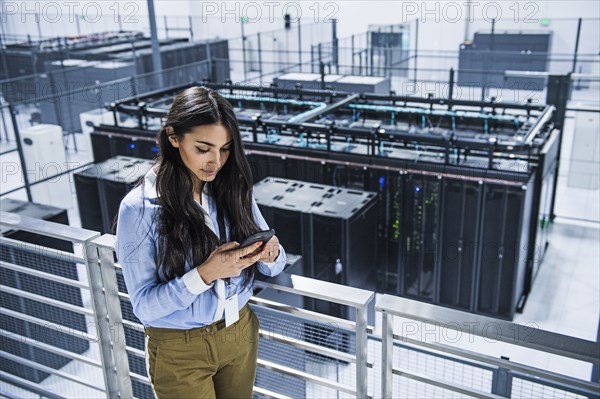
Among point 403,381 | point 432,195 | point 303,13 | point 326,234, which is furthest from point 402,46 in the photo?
point 403,381

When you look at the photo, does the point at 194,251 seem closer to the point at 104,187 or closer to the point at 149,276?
the point at 149,276

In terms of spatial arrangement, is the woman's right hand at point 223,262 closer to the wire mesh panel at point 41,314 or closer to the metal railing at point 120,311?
the metal railing at point 120,311

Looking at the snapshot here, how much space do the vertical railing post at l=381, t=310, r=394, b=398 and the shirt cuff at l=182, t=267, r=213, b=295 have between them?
1.63 feet

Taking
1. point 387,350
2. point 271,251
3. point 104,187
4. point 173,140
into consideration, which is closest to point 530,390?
point 387,350

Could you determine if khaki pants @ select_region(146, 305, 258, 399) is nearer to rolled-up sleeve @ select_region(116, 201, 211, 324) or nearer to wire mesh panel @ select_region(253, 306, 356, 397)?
rolled-up sleeve @ select_region(116, 201, 211, 324)

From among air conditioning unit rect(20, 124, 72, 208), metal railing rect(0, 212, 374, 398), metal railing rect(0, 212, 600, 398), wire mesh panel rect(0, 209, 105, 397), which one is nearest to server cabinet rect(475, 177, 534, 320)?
metal railing rect(0, 212, 600, 398)

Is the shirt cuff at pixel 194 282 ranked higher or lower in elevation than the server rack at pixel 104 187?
higher

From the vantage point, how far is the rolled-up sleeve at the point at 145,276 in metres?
1.44

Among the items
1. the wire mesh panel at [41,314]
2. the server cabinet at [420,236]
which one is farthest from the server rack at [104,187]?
the server cabinet at [420,236]

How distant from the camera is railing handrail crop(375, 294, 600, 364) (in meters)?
1.31

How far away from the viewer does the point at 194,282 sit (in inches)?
56.8

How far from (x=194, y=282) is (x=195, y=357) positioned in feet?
0.82

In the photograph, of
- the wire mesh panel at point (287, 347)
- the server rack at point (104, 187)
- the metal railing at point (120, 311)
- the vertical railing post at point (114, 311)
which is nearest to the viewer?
the metal railing at point (120, 311)

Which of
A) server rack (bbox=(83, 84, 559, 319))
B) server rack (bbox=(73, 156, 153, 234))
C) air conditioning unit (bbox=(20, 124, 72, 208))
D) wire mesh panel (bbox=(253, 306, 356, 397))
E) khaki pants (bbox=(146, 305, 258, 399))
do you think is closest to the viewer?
khaki pants (bbox=(146, 305, 258, 399))
